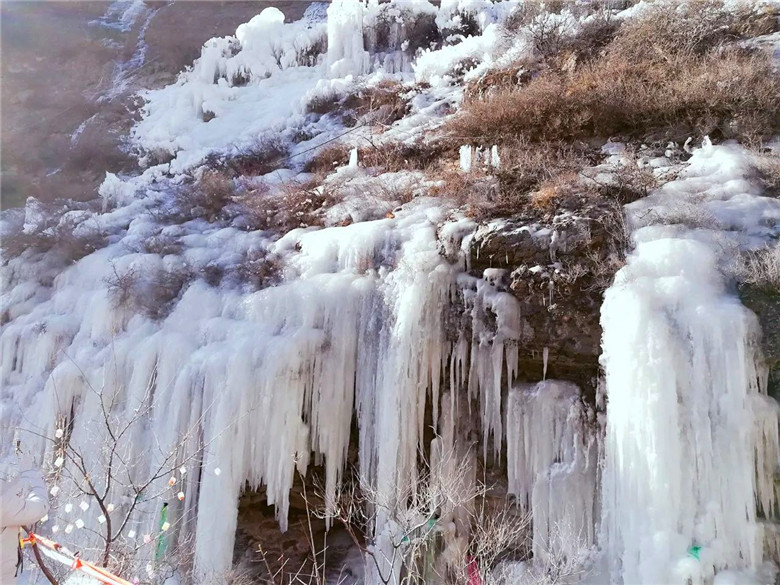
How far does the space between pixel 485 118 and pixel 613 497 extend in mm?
6422

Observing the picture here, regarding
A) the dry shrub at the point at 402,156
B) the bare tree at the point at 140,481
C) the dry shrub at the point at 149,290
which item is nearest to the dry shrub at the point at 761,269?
the dry shrub at the point at 402,156

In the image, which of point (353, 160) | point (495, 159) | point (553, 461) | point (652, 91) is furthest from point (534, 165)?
point (553, 461)

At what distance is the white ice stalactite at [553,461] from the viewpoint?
5387mm

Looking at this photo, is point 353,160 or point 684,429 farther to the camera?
point 353,160

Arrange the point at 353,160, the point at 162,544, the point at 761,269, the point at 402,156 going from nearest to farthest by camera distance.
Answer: the point at 761,269, the point at 162,544, the point at 402,156, the point at 353,160

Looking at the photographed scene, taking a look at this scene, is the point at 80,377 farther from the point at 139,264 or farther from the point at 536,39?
the point at 536,39

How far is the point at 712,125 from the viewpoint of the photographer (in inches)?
299

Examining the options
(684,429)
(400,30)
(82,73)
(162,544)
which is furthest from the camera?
(82,73)

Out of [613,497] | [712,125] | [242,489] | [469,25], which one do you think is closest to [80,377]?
[242,489]

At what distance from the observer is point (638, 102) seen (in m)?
8.29

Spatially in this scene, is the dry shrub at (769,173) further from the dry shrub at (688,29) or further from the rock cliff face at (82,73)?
the rock cliff face at (82,73)

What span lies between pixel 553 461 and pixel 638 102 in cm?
563

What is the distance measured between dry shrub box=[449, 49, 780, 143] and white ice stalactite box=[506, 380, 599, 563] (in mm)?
4437

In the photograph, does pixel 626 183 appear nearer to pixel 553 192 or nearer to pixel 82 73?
pixel 553 192
